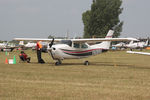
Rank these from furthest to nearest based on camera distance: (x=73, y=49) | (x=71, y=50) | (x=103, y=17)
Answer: (x=103, y=17) < (x=73, y=49) < (x=71, y=50)

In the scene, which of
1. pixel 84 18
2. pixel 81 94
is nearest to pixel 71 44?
pixel 81 94

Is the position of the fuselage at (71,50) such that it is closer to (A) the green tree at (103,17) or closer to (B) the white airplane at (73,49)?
(B) the white airplane at (73,49)

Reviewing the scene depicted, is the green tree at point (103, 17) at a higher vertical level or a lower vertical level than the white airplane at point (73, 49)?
higher

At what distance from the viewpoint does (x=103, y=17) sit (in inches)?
3332

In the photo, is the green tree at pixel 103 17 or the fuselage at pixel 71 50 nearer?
Answer: the fuselage at pixel 71 50

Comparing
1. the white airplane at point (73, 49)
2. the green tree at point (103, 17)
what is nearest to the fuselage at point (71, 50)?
the white airplane at point (73, 49)

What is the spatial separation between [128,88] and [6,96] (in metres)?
4.12

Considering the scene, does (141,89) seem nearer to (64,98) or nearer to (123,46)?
(64,98)

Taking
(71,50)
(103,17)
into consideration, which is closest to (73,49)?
(71,50)

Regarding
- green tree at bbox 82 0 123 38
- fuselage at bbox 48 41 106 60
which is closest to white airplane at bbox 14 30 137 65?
fuselage at bbox 48 41 106 60

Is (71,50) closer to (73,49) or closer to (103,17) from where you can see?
(73,49)

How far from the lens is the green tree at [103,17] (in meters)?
84.6

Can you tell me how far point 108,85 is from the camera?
10789 mm

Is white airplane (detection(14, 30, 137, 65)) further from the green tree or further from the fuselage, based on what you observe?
the green tree
